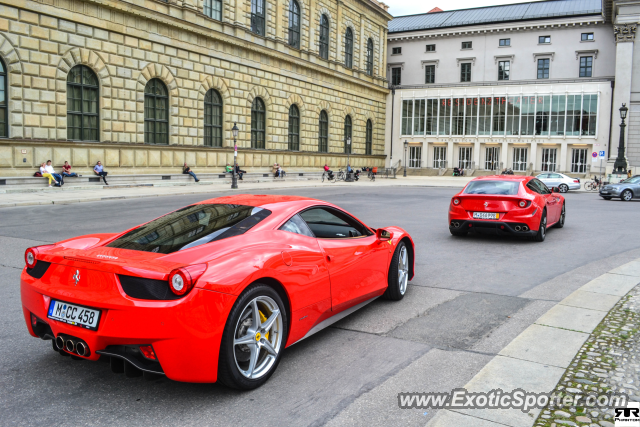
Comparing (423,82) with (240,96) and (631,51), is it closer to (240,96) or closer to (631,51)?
(631,51)

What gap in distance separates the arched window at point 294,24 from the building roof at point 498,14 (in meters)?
27.7

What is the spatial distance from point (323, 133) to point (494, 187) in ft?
127

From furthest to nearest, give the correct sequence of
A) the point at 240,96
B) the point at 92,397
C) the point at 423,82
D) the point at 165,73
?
the point at 423,82 → the point at 240,96 → the point at 165,73 → the point at 92,397

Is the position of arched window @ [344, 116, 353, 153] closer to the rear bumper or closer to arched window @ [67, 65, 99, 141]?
arched window @ [67, 65, 99, 141]

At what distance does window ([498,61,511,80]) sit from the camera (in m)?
63.4

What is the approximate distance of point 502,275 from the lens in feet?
26.6

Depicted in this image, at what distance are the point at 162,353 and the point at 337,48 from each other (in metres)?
49.4

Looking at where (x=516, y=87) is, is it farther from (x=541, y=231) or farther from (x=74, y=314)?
(x=74, y=314)

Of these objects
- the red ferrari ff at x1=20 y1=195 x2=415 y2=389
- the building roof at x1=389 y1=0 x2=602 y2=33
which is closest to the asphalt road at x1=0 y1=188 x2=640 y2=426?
the red ferrari ff at x1=20 y1=195 x2=415 y2=389

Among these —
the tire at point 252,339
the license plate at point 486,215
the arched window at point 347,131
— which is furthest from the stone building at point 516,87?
the tire at point 252,339

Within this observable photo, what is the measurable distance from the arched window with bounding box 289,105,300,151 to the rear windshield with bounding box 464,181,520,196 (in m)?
33.6

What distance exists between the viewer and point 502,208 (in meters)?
11.1

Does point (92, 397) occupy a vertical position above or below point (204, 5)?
below

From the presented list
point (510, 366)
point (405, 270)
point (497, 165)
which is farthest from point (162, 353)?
point (497, 165)
